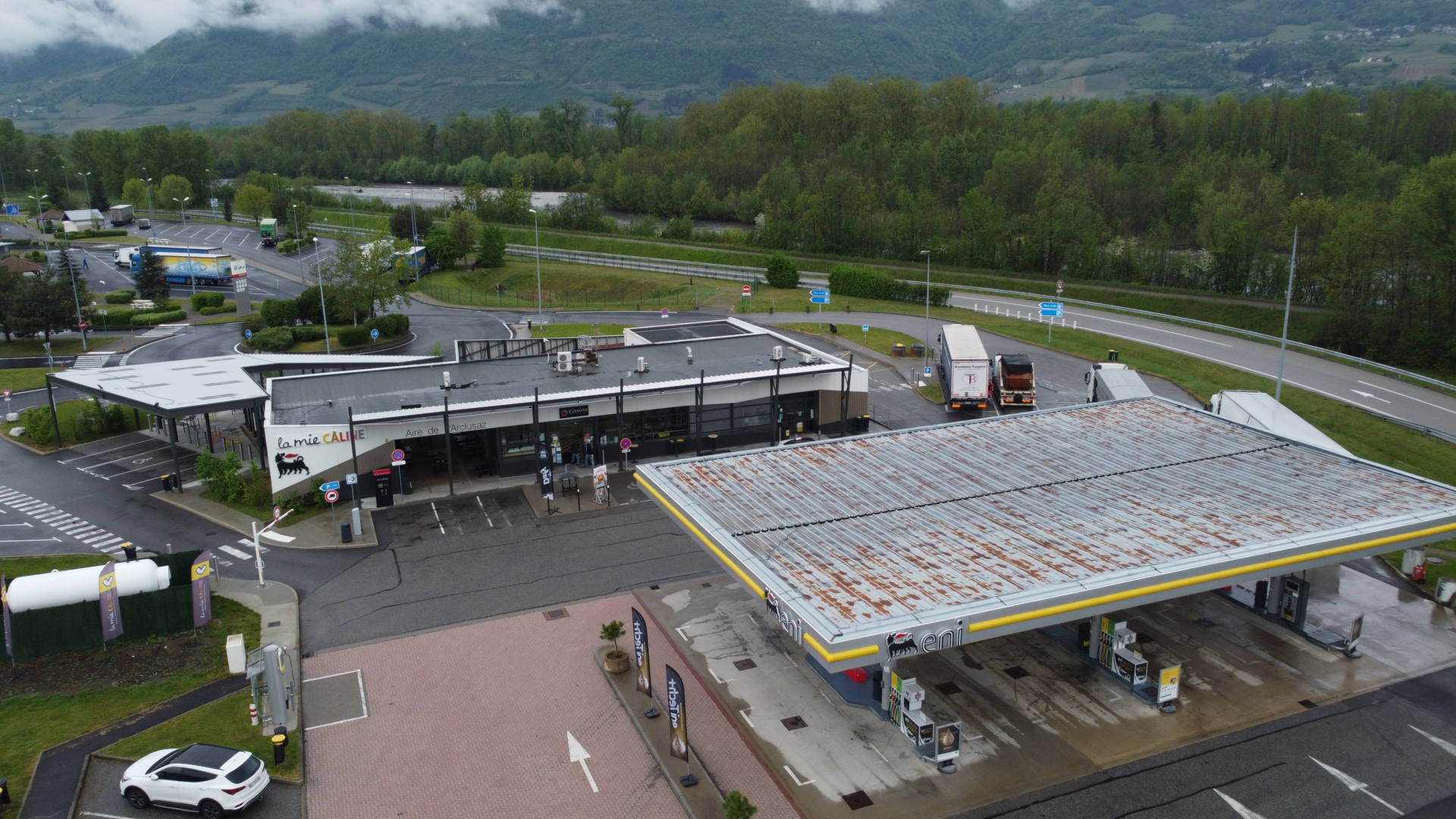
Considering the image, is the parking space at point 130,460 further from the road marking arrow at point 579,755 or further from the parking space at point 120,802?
the road marking arrow at point 579,755

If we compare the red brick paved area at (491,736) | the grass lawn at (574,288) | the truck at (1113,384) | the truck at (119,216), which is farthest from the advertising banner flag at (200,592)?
the truck at (119,216)

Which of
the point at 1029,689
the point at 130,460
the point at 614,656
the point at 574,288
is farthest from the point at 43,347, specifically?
the point at 1029,689

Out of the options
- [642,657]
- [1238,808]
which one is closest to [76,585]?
[642,657]

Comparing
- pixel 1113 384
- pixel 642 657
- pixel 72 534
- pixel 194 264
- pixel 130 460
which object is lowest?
pixel 72 534

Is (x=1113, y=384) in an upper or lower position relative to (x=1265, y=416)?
lower

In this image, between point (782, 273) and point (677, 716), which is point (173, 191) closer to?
point (782, 273)

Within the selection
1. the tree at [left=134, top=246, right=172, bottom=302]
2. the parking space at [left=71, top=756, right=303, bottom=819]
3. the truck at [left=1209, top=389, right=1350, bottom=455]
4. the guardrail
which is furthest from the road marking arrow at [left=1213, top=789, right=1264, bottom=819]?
the tree at [left=134, top=246, right=172, bottom=302]

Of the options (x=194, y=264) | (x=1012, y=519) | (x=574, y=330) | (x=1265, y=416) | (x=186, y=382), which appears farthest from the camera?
(x=194, y=264)

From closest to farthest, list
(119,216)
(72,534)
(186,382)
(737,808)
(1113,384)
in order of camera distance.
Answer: (737,808) < (72,534) < (186,382) < (1113,384) < (119,216)

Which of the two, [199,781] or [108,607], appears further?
[108,607]
